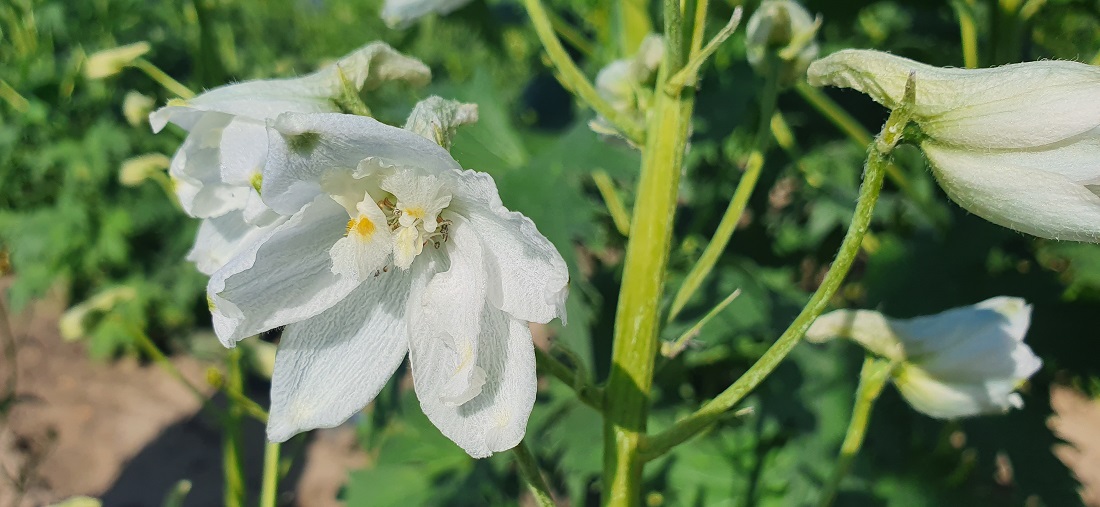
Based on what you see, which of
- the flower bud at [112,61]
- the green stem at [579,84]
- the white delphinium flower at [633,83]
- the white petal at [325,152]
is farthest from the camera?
the flower bud at [112,61]

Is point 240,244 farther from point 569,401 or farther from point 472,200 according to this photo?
point 569,401

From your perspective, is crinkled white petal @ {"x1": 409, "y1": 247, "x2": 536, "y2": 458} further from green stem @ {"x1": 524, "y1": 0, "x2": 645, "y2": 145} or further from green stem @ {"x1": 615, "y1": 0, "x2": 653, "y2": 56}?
green stem @ {"x1": 615, "y1": 0, "x2": 653, "y2": 56}

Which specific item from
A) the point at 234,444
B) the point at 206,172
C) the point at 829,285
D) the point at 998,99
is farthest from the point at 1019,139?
the point at 234,444

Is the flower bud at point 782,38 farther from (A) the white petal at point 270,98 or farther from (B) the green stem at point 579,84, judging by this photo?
(A) the white petal at point 270,98

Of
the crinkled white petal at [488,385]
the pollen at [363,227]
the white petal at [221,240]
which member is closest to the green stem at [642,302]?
the crinkled white petal at [488,385]

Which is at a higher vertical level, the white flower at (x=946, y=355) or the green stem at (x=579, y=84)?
the green stem at (x=579, y=84)

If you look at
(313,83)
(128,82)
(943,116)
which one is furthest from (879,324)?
(128,82)
